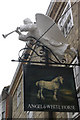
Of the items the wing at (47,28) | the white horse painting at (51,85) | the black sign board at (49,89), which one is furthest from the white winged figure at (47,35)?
the white horse painting at (51,85)

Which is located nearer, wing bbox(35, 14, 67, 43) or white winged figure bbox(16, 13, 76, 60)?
white winged figure bbox(16, 13, 76, 60)

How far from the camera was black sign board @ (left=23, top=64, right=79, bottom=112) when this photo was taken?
23.4 ft

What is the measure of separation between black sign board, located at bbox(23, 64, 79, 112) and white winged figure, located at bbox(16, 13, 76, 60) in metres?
0.98

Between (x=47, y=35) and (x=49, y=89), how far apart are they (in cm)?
226

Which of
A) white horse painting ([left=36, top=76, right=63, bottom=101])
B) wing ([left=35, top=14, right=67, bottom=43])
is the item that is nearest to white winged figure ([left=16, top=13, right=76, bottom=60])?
wing ([left=35, top=14, right=67, bottom=43])

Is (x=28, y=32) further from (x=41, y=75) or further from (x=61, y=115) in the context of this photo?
(x=61, y=115)

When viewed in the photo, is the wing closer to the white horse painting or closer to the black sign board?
the black sign board

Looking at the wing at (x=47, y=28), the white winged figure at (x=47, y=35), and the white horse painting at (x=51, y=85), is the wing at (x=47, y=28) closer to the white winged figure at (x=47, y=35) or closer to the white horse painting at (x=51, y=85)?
the white winged figure at (x=47, y=35)

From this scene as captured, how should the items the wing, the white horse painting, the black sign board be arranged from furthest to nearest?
the wing, the white horse painting, the black sign board

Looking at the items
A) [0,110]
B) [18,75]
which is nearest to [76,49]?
[18,75]

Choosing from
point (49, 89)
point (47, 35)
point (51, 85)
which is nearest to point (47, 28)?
point (47, 35)

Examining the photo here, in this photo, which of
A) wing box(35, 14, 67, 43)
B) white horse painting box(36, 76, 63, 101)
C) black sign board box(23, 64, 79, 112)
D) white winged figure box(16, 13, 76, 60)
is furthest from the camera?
wing box(35, 14, 67, 43)

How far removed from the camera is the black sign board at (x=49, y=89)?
23.4 feet

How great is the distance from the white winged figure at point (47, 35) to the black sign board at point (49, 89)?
0.98 metres
